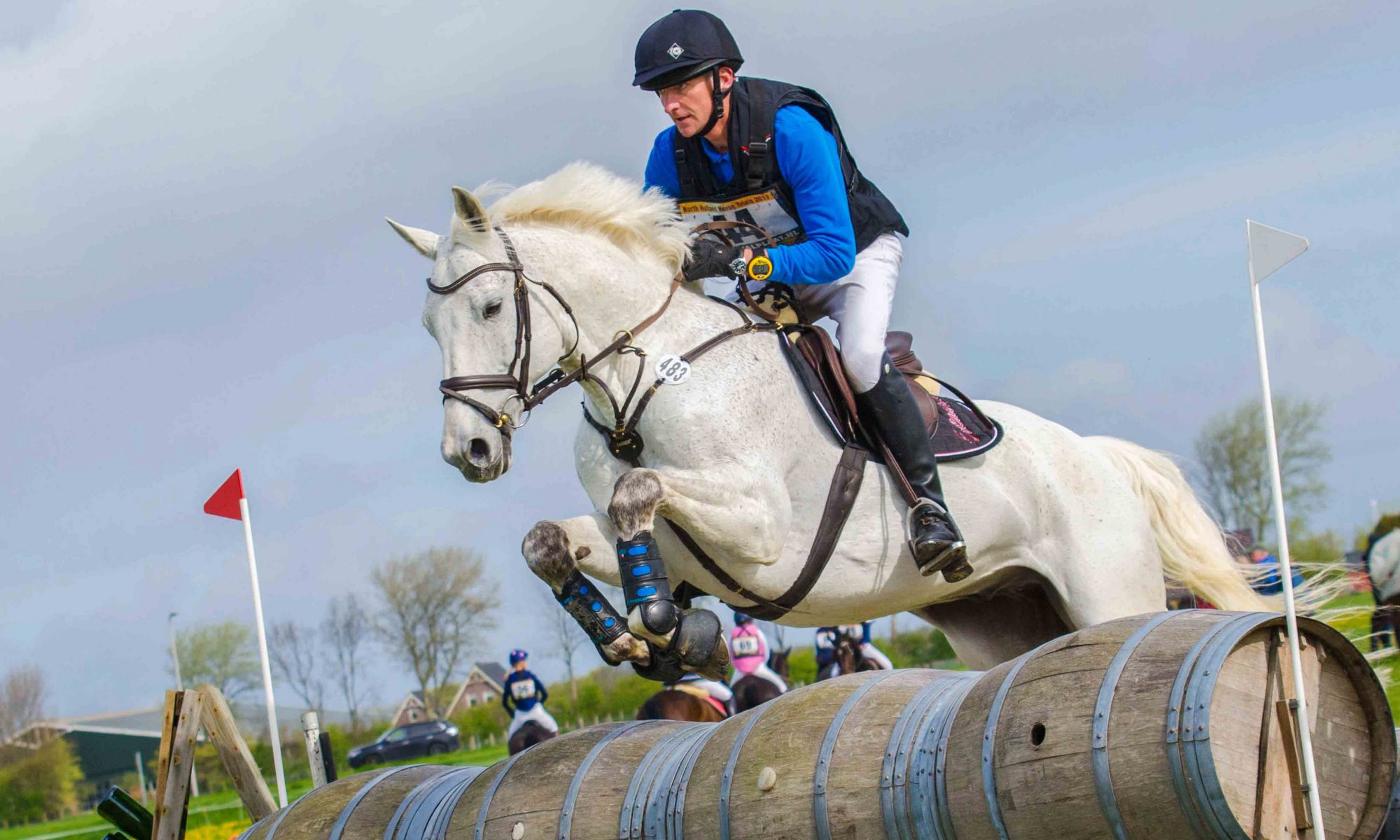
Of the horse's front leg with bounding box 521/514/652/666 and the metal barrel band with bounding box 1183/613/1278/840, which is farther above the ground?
the horse's front leg with bounding box 521/514/652/666

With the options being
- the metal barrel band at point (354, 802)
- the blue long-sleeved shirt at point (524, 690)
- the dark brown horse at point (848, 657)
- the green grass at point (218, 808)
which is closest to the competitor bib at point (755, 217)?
the metal barrel band at point (354, 802)

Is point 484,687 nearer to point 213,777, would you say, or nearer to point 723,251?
point 213,777

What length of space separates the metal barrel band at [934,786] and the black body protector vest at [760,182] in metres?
1.69

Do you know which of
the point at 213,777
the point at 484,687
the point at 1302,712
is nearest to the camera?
the point at 1302,712

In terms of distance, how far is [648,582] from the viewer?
11.8 ft

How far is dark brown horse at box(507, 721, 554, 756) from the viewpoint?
12.0 meters

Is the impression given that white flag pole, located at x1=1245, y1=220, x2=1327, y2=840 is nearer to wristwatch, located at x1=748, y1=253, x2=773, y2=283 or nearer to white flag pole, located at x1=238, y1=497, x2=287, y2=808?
wristwatch, located at x1=748, y1=253, x2=773, y2=283

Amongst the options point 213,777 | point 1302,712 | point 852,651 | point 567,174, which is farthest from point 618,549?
point 213,777

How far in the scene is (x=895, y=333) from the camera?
461cm

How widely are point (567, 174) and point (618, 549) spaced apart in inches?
49.2

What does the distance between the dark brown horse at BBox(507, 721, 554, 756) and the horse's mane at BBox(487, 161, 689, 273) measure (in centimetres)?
839

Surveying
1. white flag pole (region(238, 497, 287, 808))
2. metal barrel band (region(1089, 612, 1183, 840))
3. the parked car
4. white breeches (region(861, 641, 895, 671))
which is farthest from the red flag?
the parked car

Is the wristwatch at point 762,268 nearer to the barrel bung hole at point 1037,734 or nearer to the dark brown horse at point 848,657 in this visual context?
the barrel bung hole at point 1037,734

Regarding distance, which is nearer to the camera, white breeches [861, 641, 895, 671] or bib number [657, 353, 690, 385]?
bib number [657, 353, 690, 385]
